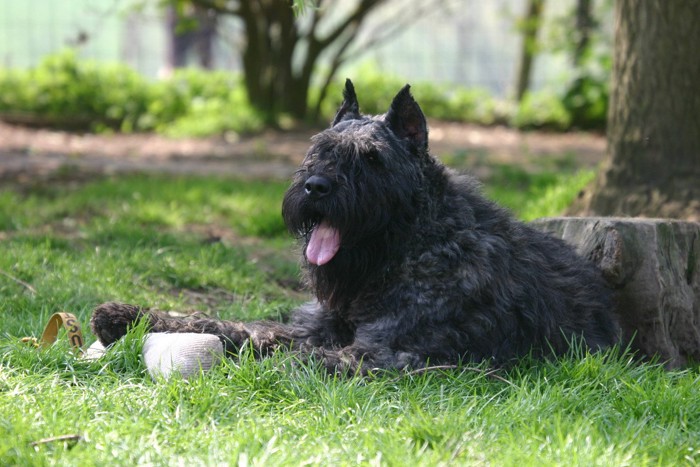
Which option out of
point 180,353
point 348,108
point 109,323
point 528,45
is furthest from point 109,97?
point 180,353

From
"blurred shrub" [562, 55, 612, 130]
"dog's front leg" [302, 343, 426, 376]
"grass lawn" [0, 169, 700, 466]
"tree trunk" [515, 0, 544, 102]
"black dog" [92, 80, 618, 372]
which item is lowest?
"grass lawn" [0, 169, 700, 466]

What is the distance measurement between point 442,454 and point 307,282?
6.00 feet

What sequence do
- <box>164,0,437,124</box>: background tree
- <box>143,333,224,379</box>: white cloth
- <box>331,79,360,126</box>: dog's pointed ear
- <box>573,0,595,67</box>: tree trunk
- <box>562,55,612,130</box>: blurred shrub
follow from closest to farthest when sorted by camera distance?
<box>143,333,224,379</box>: white cloth, <box>331,79,360,126</box>: dog's pointed ear, <box>164,0,437,124</box>: background tree, <box>562,55,612,130</box>: blurred shrub, <box>573,0,595,67</box>: tree trunk

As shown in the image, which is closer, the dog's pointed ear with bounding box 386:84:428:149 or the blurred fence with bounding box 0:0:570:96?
the dog's pointed ear with bounding box 386:84:428:149

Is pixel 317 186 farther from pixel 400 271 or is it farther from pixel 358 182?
pixel 400 271

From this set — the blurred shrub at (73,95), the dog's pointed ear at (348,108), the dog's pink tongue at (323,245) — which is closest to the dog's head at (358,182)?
the dog's pink tongue at (323,245)

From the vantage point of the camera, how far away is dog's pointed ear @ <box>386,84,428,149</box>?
4.86 metres

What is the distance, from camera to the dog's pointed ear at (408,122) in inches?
191

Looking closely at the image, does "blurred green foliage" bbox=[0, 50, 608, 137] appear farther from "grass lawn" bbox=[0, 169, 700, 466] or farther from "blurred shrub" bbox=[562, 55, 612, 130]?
"grass lawn" bbox=[0, 169, 700, 466]

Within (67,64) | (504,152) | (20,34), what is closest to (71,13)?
(20,34)

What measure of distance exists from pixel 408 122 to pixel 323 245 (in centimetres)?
82

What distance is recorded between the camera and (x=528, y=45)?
66.6ft

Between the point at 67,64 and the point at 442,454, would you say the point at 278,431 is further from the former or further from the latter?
the point at 67,64

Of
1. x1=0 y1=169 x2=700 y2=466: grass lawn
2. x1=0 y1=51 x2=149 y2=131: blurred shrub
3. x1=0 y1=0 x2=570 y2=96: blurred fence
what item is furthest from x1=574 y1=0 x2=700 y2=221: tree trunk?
x1=0 y1=0 x2=570 y2=96: blurred fence
